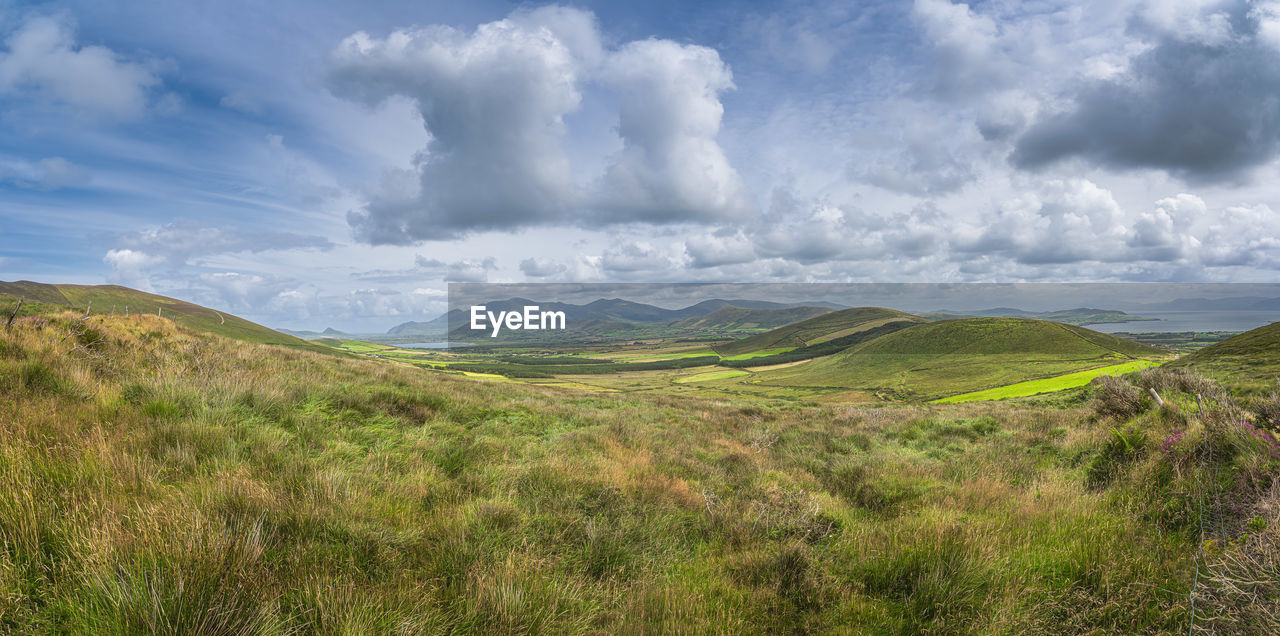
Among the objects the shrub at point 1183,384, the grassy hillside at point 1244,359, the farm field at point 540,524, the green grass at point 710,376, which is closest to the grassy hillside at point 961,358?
the green grass at point 710,376

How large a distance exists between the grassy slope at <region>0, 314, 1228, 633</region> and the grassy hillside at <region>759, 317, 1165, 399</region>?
89082 mm

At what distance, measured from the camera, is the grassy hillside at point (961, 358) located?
91.1m

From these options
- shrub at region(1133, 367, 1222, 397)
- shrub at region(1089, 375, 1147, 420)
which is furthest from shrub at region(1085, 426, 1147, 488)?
shrub at region(1089, 375, 1147, 420)

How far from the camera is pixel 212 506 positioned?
3410 mm

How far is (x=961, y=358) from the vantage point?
11612 cm

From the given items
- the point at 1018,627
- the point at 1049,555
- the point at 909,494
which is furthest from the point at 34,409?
the point at 909,494

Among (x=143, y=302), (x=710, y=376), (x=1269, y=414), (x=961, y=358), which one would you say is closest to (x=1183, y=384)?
(x=1269, y=414)

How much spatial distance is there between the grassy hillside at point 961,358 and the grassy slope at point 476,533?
8908 centimetres

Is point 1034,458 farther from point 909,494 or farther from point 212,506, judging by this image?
point 212,506

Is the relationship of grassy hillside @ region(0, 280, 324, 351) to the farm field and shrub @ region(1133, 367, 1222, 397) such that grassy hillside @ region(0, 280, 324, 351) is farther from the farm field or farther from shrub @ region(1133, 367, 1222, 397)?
shrub @ region(1133, 367, 1222, 397)

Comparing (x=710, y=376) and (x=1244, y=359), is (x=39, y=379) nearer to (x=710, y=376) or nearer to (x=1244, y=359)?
(x=1244, y=359)

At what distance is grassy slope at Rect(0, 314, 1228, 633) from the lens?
8.64 ft

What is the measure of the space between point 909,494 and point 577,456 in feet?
17.1

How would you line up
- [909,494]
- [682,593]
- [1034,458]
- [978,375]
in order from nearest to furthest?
1. [682,593]
2. [909,494]
3. [1034,458]
4. [978,375]
